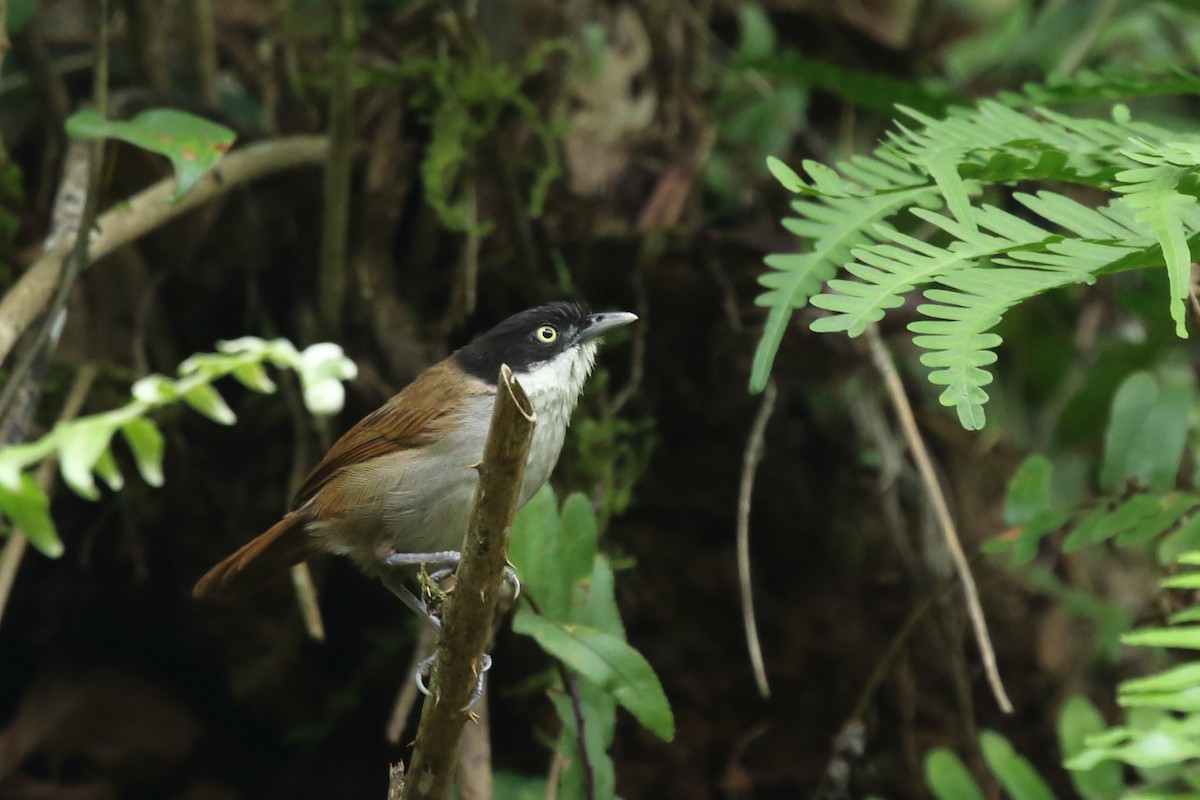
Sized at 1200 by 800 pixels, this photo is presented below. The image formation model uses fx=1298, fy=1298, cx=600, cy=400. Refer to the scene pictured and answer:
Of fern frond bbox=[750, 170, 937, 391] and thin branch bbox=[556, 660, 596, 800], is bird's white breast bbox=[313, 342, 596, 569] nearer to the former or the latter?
thin branch bbox=[556, 660, 596, 800]

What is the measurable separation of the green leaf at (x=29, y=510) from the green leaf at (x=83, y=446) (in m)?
0.04

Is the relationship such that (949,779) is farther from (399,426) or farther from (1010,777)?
(399,426)

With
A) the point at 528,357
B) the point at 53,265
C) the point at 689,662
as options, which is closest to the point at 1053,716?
the point at 689,662

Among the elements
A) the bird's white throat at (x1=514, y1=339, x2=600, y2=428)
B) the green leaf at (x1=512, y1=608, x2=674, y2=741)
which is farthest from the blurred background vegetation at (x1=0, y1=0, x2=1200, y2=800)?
the green leaf at (x1=512, y1=608, x2=674, y2=741)

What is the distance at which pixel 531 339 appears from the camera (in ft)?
10.3

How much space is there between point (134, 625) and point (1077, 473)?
3182 millimetres

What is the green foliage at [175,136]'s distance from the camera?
9.34 feet

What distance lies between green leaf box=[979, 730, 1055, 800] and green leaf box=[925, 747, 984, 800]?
9 centimetres

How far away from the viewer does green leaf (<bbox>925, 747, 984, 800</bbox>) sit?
3268 millimetres

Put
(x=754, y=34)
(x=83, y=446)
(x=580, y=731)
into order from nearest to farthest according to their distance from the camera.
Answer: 1. (x=83, y=446)
2. (x=580, y=731)
3. (x=754, y=34)

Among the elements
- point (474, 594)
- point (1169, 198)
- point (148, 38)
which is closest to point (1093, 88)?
point (1169, 198)

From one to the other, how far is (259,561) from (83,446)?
5.88 ft

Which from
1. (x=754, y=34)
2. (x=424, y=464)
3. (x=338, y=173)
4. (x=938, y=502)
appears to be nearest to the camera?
(x=424, y=464)

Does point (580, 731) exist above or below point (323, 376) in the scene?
below
